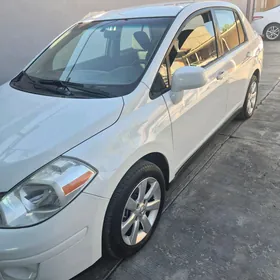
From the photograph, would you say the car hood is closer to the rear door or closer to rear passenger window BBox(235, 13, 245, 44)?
the rear door

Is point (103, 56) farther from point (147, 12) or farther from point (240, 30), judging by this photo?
point (240, 30)

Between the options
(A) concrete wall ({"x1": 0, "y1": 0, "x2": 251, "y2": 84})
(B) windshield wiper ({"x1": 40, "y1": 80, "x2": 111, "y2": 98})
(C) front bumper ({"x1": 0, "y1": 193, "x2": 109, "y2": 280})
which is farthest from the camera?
(A) concrete wall ({"x1": 0, "y1": 0, "x2": 251, "y2": 84})

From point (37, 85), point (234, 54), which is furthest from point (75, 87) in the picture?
point (234, 54)

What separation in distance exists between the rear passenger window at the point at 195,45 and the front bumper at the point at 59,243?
129cm

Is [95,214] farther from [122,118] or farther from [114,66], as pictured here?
[114,66]

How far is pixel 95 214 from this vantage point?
1.72 metres

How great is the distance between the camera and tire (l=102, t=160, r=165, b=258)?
1.88 meters

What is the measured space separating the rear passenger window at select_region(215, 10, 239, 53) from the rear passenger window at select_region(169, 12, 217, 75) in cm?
21

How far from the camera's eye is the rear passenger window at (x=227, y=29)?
3.28m

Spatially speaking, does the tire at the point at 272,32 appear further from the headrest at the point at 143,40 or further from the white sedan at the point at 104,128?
the headrest at the point at 143,40

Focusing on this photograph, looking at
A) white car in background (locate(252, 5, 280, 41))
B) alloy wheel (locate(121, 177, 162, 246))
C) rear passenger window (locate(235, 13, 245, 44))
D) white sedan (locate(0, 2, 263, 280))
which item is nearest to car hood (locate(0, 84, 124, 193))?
white sedan (locate(0, 2, 263, 280))

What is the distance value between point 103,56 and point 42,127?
3.26ft

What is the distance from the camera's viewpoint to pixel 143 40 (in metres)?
2.50

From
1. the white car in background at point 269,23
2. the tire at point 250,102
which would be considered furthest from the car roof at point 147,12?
the white car in background at point 269,23
